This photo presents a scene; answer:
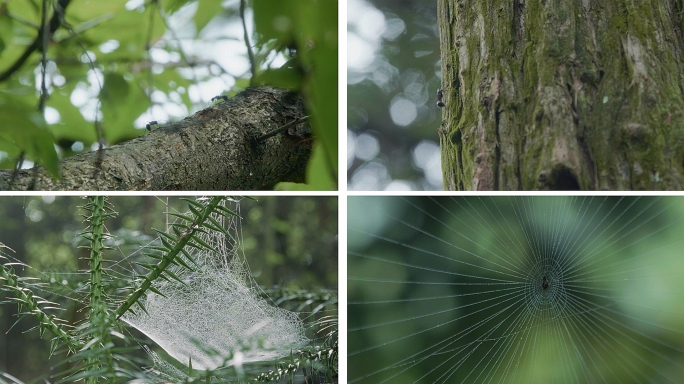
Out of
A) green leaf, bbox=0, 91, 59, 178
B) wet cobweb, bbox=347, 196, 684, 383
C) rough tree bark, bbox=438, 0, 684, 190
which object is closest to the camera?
green leaf, bbox=0, 91, 59, 178

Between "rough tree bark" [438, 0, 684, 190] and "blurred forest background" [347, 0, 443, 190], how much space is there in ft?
0.40

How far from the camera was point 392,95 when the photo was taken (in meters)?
0.84

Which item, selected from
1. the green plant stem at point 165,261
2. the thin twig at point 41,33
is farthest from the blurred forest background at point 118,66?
the green plant stem at point 165,261

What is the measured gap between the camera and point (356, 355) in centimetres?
69

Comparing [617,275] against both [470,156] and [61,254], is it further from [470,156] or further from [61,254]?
[61,254]

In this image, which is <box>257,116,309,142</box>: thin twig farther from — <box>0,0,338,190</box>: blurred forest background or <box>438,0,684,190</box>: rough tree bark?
<box>438,0,684,190</box>: rough tree bark

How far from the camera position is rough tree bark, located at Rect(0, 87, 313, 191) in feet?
1.87

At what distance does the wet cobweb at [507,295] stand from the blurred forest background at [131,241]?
5cm

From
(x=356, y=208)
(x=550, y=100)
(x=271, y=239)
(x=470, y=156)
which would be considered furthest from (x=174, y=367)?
(x=550, y=100)

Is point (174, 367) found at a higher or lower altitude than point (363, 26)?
lower

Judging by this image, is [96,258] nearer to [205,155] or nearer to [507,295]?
[205,155]

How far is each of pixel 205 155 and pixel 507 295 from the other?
0.45 meters

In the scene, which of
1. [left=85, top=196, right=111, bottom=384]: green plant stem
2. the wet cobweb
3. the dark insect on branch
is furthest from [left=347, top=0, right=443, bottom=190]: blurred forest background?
[left=85, top=196, right=111, bottom=384]: green plant stem

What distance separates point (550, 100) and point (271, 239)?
0.38 m
